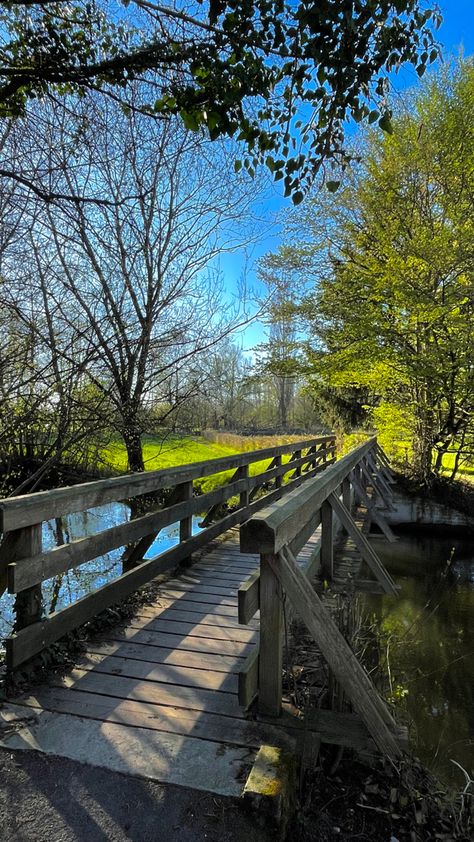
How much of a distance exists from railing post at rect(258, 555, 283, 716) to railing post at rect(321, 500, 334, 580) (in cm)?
217

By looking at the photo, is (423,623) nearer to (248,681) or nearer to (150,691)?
(150,691)

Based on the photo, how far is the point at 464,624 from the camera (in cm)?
722

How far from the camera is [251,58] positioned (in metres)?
3.34

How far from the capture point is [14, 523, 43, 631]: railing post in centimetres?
275

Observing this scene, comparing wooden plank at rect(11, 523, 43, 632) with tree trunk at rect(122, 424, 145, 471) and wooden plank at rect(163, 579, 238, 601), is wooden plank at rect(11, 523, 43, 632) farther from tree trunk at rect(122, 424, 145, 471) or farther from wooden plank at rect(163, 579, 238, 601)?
tree trunk at rect(122, 424, 145, 471)

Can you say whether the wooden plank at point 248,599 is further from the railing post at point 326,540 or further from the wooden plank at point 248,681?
the railing post at point 326,540

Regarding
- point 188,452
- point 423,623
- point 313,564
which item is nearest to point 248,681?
point 313,564

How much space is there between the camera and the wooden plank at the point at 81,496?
2.62 m

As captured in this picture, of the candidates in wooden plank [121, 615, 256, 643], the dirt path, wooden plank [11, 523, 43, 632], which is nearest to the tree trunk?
wooden plank [121, 615, 256, 643]

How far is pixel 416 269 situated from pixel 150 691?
10.9 meters

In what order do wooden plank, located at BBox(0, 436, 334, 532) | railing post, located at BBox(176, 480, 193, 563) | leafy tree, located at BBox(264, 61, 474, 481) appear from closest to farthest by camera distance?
1. wooden plank, located at BBox(0, 436, 334, 532)
2. railing post, located at BBox(176, 480, 193, 563)
3. leafy tree, located at BBox(264, 61, 474, 481)

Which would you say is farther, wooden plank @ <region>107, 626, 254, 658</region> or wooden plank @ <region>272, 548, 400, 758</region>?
wooden plank @ <region>107, 626, 254, 658</region>

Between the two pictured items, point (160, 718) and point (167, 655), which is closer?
point (160, 718)

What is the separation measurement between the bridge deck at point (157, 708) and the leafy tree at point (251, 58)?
9.98 ft
